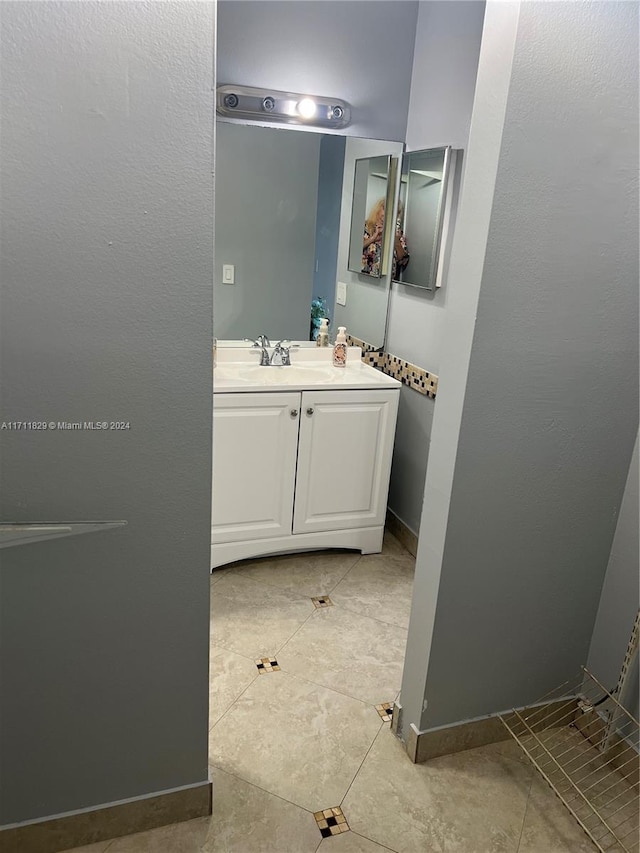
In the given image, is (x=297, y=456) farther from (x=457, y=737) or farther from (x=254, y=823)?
(x=254, y=823)

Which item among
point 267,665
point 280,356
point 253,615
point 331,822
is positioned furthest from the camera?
point 280,356

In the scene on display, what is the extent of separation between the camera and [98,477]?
135cm

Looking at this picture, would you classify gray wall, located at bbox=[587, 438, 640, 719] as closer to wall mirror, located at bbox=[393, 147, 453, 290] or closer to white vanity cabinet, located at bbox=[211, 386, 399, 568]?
white vanity cabinet, located at bbox=[211, 386, 399, 568]

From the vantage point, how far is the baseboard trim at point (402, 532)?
122 inches

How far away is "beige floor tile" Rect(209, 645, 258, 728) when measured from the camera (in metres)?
2.09

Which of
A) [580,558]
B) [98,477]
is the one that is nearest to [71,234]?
[98,477]

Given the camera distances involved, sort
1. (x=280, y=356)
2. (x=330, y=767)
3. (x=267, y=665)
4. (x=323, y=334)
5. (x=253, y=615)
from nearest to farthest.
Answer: (x=330, y=767) → (x=267, y=665) → (x=253, y=615) → (x=280, y=356) → (x=323, y=334)

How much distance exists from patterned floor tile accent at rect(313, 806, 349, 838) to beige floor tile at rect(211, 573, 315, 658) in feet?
2.23

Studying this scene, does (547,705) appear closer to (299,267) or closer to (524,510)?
(524,510)

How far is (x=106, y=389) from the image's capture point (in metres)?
1.30

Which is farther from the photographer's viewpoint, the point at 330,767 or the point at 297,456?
the point at 297,456

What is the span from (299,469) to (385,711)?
41.6 inches

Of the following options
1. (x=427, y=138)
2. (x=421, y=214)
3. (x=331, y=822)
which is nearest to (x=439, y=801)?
(x=331, y=822)

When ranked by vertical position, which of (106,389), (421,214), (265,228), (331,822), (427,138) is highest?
(427,138)
